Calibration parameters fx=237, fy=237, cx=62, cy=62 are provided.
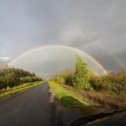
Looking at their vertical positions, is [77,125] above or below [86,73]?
below

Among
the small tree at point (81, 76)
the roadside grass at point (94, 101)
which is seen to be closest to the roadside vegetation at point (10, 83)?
the small tree at point (81, 76)

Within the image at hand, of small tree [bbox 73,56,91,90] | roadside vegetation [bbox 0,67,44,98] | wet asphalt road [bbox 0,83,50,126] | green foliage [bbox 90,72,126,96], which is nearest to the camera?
wet asphalt road [bbox 0,83,50,126]

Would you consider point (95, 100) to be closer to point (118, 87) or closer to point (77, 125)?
point (118, 87)

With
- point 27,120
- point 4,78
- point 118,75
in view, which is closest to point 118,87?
point 118,75

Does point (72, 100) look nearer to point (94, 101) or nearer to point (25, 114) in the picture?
point (94, 101)

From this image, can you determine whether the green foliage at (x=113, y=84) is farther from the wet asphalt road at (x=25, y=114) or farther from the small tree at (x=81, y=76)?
the wet asphalt road at (x=25, y=114)

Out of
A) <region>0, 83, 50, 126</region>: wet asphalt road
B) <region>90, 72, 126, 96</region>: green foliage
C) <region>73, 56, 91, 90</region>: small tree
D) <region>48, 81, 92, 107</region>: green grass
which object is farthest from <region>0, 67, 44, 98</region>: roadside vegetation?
<region>0, 83, 50, 126</region>: wet asphalt road

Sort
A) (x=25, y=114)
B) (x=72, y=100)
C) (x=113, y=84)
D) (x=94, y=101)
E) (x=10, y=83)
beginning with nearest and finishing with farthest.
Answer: (x=25, y=114)
(x=72, y=100)
(x=94, y=101)
(x=113, y=84)
(x=10, y=83)

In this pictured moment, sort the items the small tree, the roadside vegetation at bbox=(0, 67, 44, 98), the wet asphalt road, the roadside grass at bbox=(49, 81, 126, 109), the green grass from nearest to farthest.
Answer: the wet asphalt road < the roadside grass at bbox=(49, 81, 126, 109) < the green grass < the small tree < the roadside vegetation at bbox=(0, 67, 44, 98)

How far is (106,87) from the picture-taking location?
110 feet

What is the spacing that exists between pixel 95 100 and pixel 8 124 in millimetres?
11408

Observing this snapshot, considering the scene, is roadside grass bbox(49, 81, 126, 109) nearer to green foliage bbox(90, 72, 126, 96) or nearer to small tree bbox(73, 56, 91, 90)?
green foliage bbox(90, 72, 126, 96)

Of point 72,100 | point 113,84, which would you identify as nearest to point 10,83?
point 113,84

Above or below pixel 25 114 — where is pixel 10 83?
above
